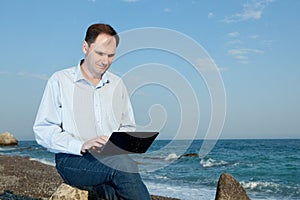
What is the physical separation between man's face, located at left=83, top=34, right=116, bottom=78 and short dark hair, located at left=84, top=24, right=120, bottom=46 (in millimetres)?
18

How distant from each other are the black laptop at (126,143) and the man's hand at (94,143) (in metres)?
0.02

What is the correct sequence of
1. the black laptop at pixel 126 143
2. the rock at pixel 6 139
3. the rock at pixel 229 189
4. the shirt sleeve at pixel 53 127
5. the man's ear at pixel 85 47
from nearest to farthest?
the black laptop at pixel 126 143, the shirt sleeve at pixel 53 127, the man's ear at pixel 85 47, the rock at pixel 229 189, the rock at pixel 6 139

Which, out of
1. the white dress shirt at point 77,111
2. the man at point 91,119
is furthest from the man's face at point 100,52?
the white dress shirt at point 77,111

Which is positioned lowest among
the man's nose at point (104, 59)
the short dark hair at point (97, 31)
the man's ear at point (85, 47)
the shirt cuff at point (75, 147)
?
the shirt cuff at point (75, 147)

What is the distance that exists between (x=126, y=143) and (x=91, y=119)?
314 millimetres

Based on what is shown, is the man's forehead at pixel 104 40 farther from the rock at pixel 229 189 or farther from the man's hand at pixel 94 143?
the rock at pixel 229 189

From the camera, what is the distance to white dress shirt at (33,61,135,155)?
221 cm

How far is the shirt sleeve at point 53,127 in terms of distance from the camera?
7.11 ft

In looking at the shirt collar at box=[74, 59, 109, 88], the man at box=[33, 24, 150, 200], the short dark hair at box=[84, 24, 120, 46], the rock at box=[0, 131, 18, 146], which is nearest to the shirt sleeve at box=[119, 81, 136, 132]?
the man at box=[33, 24, 150, 200]

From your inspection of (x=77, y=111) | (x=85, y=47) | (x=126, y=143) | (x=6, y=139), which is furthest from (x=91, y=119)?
(x=6, y=139)

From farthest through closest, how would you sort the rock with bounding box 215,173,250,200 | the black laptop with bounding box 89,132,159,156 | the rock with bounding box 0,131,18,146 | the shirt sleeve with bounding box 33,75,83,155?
the rock with bounding box 0,131,18,146
the rock with bounding box 215,173,250,200
the shirt sleeve with bounding box 33,75,83,155
the black laptop with bounding box 89,132,159,156

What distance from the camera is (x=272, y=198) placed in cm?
1352

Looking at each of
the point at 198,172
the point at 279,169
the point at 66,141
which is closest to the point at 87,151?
the point at 66,141

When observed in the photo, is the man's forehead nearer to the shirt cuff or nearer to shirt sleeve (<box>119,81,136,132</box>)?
shirt sleeve (<box>119,81,136,132</box>)
